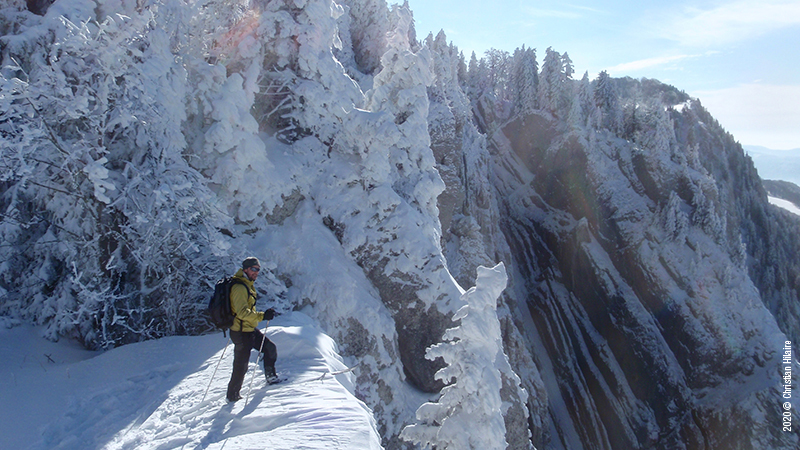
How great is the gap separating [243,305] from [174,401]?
1.78m

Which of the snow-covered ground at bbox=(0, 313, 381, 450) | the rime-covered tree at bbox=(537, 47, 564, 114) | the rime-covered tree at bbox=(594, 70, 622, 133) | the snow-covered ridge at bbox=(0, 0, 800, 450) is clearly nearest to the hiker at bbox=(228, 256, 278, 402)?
the snow-covered ground at bbox=(0, 313, 381, 450)

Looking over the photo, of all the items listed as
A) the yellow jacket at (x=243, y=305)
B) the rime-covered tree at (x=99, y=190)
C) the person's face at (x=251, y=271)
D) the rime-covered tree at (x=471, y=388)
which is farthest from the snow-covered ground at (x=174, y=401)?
the rime-covered tree at (x=471, y=388)

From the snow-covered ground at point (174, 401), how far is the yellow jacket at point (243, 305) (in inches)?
39.7

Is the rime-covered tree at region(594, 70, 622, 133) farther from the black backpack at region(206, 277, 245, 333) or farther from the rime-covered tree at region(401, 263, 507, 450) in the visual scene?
the black backpack at region(206, 277, 245, 333)

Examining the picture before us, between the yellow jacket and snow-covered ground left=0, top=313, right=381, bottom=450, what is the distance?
39.7 inches

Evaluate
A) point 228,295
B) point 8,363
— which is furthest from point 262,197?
point 228,295

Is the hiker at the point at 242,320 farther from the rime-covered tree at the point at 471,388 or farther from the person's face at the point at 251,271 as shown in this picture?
the rime-covered tree at the point at 471,388

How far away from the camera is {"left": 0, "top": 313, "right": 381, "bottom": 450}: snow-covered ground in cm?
477

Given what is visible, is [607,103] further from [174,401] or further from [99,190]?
[174,401]

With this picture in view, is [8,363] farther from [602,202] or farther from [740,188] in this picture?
→ [740,188]

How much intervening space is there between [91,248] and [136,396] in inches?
173

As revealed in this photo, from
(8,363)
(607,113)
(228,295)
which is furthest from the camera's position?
(607,113)

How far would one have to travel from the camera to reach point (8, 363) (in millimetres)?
7578

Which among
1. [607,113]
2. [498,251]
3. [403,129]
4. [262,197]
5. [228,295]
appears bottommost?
[498,251]
